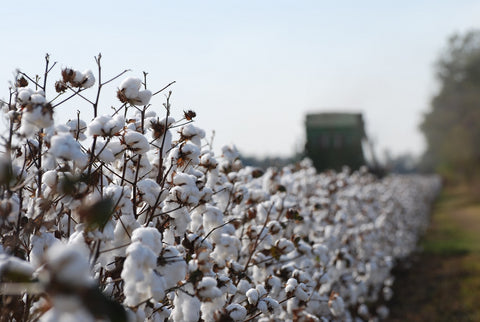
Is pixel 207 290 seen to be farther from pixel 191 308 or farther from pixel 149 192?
pixel 149 192

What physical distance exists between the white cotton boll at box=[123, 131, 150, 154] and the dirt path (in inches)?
256

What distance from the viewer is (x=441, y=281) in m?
10.2

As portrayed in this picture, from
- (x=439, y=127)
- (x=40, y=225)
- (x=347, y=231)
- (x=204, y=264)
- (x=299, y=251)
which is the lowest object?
(x=439, y=127)

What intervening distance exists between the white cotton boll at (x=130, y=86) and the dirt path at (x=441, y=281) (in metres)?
6.53

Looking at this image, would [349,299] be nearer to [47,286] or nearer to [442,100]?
[47,286]

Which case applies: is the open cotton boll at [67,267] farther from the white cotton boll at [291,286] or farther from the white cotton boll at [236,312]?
the white cotton boll at [291,286]

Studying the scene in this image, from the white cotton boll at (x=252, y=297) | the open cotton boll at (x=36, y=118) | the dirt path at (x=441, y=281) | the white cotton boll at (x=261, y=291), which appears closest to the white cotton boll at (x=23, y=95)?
the open cotton boll at (x=36, y=118)

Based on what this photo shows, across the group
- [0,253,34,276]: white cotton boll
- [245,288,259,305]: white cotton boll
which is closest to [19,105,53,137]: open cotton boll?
[0,253,34,276]: white cotton boll

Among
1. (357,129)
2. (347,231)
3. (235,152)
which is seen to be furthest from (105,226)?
(357,129)

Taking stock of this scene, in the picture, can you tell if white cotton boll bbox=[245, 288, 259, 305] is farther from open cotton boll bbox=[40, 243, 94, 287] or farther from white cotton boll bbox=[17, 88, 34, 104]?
open cotton boll bbox=[40, 243, 94, 287]

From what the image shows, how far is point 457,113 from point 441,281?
3616 cm

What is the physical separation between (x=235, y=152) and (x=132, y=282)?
222 cm

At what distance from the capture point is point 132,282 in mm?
1650

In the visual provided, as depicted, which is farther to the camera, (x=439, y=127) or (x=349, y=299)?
(x=439, y=127)
